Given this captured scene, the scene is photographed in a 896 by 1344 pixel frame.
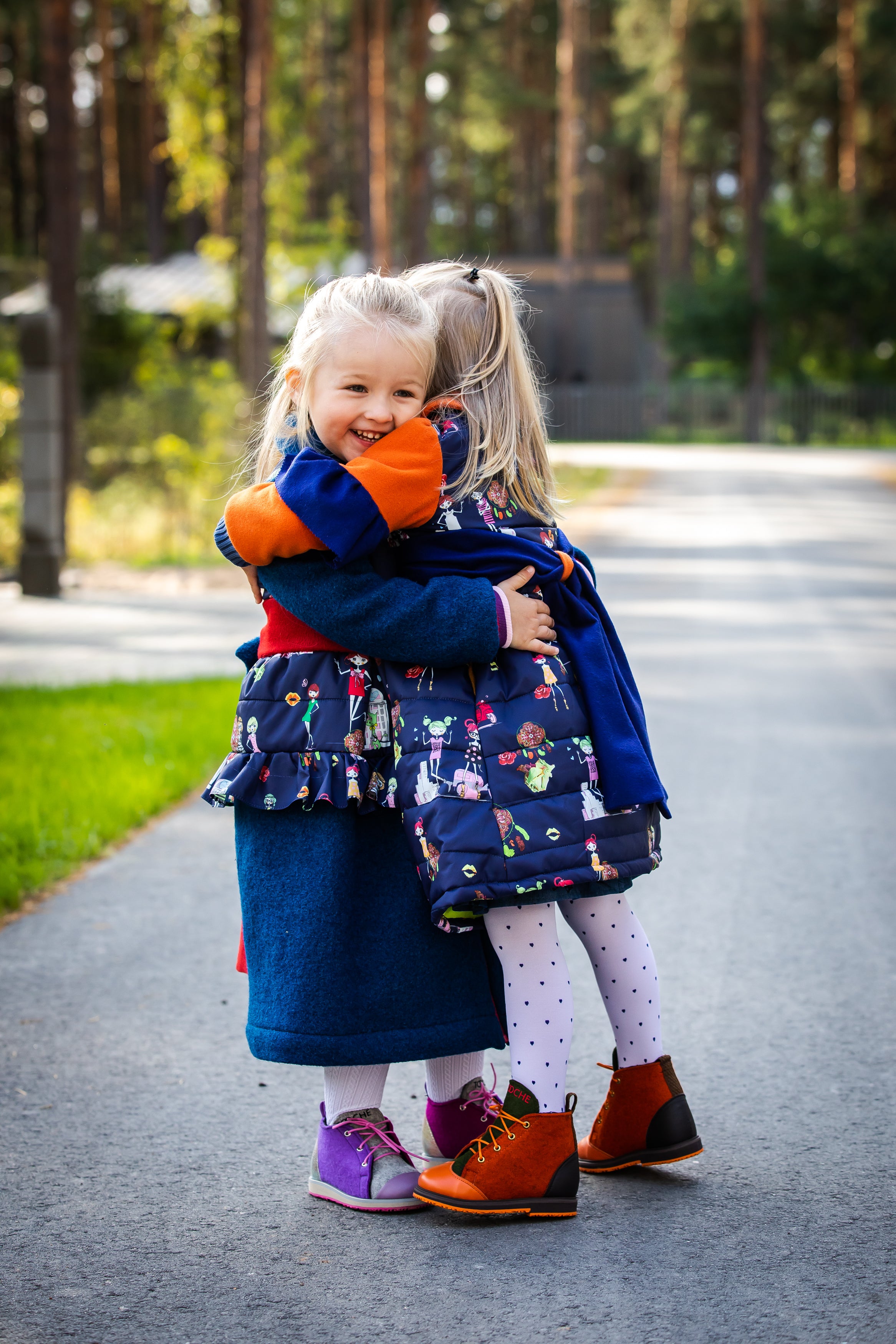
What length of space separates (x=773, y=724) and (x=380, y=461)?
5070mm

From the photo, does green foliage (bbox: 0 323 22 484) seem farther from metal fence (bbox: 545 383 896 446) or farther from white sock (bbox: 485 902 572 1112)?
metal fence (bbox: 545 383 896 446)

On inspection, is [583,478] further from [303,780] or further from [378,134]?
[303,780]

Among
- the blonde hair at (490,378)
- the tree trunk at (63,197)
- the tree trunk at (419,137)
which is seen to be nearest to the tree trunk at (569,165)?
the tree trunk at (419,137)

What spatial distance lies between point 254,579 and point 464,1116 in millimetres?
1093

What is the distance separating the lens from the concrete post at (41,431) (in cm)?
1188

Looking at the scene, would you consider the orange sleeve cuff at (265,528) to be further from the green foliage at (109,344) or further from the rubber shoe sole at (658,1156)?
the green foliage at (109,344)

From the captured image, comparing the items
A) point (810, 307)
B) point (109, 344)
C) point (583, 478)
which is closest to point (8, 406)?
point (109, 344)

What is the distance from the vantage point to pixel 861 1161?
2812mm

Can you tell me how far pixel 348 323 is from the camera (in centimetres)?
251

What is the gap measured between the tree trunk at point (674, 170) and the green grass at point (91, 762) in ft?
126

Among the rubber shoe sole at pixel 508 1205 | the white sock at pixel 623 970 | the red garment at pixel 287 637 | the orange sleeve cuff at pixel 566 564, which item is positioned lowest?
the rubber shoe sole at pixel 508 1205

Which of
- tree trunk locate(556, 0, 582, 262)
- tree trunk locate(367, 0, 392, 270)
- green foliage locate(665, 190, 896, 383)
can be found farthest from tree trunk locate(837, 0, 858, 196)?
tree trunk locate(367, 0, 392, 270)

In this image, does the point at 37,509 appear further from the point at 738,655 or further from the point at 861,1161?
the point at 861,1161

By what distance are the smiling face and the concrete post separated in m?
9.75
